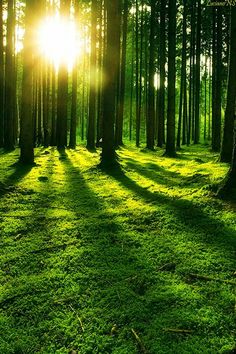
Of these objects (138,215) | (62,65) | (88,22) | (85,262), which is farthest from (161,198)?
(88,22)

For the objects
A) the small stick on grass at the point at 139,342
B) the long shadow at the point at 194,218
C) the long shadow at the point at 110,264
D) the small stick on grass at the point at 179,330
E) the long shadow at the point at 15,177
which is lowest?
the small stick on grass at the point at 139,342

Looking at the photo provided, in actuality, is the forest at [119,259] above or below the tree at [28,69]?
below

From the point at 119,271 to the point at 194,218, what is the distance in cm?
174

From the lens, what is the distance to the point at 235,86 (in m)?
8.25

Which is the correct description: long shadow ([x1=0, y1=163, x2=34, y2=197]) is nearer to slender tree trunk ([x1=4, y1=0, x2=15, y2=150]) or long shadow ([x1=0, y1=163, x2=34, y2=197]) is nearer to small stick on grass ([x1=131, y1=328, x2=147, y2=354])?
small stick on grass ([x1=131, y1=328, x2=147, y2=354])

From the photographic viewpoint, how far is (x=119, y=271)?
3971 millimetres

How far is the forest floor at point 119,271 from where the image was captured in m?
2.91

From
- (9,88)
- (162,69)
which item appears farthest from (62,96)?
(162,69)

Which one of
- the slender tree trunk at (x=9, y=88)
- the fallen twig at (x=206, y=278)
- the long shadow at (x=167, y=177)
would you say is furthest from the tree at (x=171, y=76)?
the fallen twig at (x=206, y=278)

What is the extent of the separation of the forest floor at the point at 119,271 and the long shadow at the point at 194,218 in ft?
0.05

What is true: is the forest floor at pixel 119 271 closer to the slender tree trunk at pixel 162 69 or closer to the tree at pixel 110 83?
the tree at pixel 110 83

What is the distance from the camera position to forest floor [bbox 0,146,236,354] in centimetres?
291

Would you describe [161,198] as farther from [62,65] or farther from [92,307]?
[62,65]

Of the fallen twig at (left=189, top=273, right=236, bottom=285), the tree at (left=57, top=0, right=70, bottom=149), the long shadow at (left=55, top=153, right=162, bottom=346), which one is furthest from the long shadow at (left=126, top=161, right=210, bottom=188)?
the tree at (left=57, top=0, right=70, bottom=149)
